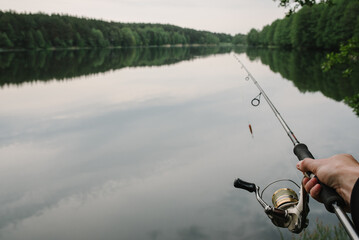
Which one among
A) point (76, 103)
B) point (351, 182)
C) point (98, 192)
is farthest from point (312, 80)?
point (351, 182)

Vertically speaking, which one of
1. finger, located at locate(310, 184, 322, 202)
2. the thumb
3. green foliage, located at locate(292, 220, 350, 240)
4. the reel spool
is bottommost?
green foliage, located at locate(292, 220, 350, 240)

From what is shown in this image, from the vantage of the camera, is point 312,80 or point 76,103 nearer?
point 76,103

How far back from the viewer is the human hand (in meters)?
1.32

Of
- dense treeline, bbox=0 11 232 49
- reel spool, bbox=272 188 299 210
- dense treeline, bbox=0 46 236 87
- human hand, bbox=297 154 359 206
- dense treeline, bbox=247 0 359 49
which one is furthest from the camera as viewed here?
dense treeline, bbox=0 11 232 49

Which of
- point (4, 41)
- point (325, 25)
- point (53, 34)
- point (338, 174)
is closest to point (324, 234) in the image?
point (338, 174)

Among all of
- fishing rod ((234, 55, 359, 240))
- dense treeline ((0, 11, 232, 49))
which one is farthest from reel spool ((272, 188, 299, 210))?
dense treeline ((0, 11, 232, 49))

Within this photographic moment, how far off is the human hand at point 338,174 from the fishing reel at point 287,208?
374 millimetres

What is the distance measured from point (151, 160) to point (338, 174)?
8.57m

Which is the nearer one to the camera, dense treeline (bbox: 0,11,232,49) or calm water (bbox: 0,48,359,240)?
calm water (bbox: 0,48,359,240)

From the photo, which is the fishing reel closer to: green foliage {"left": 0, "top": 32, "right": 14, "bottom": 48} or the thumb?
the thumb

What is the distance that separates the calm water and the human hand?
481cm

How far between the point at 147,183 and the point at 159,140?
362cm

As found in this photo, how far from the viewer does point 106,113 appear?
53.5 feet

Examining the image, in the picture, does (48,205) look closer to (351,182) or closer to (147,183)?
(147,183)
